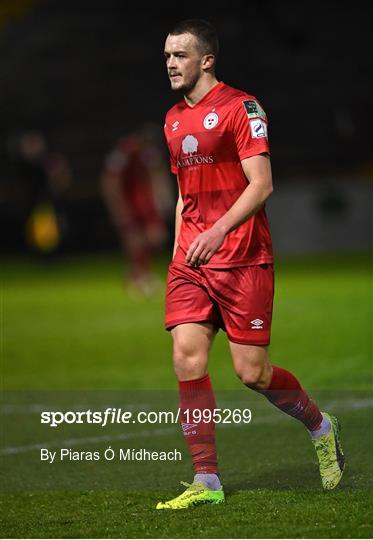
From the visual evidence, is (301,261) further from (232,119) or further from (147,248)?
(232,119)

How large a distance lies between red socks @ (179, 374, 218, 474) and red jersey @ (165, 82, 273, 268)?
1.92 ft

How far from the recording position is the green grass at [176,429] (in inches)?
215

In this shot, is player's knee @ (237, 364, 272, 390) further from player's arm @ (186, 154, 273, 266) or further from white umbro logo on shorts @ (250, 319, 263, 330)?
player's arm @ (186, 154, 273, 266)

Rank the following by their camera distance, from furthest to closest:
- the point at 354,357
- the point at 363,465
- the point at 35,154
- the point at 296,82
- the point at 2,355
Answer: the point at 296,82
the point at 35,154
the point at 2,355
the point at 354,357
the point at 363,465

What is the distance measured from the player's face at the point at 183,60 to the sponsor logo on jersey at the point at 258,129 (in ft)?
1.30

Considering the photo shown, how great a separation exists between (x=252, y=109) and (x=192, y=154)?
0.37 metres

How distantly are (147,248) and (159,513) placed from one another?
13.5 meters

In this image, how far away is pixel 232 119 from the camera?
5.84m

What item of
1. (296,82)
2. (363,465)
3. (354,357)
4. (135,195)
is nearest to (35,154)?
(135,195)

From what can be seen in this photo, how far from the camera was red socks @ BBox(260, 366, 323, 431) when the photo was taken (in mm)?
6027

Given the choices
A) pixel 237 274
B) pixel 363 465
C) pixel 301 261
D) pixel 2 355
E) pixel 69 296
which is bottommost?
pixel 301 261

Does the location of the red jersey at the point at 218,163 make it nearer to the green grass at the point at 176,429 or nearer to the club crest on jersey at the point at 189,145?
the club crest on jersey at the point at 189,145

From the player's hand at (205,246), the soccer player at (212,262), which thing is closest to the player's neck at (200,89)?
the soccer player at (212,262)

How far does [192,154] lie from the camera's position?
596cm
